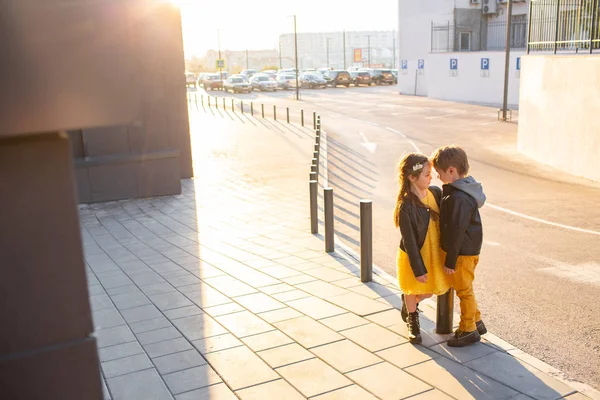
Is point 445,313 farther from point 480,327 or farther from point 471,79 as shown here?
point 471,79

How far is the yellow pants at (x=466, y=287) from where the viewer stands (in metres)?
4.63

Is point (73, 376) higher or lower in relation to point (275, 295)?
higher

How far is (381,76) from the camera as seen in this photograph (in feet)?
191

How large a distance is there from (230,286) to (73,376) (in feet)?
15.9

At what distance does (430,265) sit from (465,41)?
130ft

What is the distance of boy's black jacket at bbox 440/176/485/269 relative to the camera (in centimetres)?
446

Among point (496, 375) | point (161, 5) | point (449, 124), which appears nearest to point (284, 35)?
point (449, 124)

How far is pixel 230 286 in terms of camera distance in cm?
650

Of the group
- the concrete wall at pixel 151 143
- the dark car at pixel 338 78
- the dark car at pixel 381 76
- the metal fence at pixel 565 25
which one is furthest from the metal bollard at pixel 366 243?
the dark car at pixel 381 76

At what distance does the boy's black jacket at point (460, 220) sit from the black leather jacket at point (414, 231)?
15 cm

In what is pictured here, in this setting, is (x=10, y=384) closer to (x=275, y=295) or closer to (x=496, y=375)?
(x=496, y=375)

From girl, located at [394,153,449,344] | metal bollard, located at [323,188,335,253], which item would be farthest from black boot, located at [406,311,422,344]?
metal bollard, located at [323,188,335,253]

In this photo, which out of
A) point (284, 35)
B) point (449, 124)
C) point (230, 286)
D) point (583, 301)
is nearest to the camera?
point (583, 301)

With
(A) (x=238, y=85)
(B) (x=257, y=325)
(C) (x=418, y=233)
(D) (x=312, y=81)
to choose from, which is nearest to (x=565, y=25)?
(C) (x=418, y=233)
